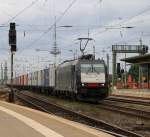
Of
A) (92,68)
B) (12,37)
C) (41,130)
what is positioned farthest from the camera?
(92,68)

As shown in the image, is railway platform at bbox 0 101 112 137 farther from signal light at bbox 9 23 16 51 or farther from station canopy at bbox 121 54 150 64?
station canopy at bbox 121 54 150 64

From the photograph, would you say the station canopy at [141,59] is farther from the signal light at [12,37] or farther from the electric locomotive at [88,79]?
the signal light at [12,37]

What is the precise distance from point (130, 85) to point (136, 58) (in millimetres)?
22009

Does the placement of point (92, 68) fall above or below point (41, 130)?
above

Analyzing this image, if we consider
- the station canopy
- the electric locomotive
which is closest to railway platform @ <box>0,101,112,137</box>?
the electric locomotive

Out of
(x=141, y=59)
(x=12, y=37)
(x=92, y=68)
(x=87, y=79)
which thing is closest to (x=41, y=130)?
(x=12, y=37)

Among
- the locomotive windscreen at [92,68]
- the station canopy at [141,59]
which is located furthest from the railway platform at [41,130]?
the station canopy at [141,59]

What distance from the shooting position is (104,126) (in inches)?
817

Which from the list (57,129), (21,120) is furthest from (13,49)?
(57,129)

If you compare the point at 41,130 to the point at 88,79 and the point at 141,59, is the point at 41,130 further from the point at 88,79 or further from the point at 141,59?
the point at 141,59

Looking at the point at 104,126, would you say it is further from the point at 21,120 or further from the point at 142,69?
the point at 142,69

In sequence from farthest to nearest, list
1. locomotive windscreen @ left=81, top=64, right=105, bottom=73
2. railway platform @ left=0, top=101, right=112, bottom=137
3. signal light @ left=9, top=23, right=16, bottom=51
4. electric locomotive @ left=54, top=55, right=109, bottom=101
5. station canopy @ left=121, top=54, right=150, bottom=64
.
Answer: station canopy @ left=121, top=54, right=150, bottom=64 < locomotive windscreen @ left=81, top=64, right=105, bottom=73 < electric locomotive @ left=54, top=55, right=109, bottom=101 < signal light @ left=9, top=23, right=16, bottom=51 < railway platform @ left=0, top=101, right=112, bottom=137

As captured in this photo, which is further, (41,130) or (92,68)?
(92,68)

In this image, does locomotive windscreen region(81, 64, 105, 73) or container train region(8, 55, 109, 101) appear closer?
container train region(8, 55, 109, 101)
